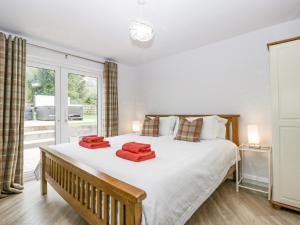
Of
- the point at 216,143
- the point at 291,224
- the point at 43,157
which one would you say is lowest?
the point at 291,224

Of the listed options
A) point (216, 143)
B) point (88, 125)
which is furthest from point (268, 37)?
point (88, 125)

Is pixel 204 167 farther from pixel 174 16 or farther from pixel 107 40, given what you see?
pixel 107 40

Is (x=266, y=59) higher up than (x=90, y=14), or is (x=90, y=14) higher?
(x=90, y=14)

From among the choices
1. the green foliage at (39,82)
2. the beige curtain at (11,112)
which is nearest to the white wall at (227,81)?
the green foliage at (39,82)

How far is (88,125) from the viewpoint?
148 inches

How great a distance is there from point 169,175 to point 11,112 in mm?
2516

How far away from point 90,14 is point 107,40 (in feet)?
2.55

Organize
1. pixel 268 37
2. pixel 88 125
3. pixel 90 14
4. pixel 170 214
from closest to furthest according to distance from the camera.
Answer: pixel 170 214 < pixel 90 14 < pixel 268 37 < pixel 88 125

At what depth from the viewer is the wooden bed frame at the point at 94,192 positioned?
106 centimetres

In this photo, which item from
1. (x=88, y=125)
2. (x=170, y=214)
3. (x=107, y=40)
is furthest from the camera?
(x=88, y=125)

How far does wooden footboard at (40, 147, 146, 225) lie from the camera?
1.06 meters

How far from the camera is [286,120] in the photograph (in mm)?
1916

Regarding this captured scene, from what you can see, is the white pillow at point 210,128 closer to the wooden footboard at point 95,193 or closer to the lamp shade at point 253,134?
the lamp shade at point 253,134

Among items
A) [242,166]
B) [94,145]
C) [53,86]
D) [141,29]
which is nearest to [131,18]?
[141,29]
